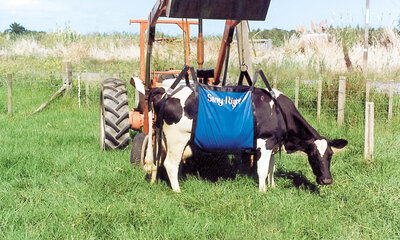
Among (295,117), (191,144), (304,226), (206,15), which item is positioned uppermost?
(206,15)

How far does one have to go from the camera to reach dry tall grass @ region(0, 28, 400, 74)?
13647 millimetres

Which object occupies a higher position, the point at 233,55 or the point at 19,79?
the point at 233,55

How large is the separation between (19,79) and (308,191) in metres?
13.6

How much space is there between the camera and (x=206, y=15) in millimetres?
4582

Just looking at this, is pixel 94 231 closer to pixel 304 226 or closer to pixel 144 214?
pixel 144 214

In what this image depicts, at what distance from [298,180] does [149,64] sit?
2.51 meters

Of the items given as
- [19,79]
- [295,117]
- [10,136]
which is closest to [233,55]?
[19,79]

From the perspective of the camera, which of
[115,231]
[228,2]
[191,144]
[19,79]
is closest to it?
[115,231]

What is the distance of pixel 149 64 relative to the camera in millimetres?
5625

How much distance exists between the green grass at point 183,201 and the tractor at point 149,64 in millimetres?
303

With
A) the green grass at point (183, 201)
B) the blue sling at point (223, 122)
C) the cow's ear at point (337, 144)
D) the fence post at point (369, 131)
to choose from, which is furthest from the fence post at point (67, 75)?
the cow's ear at point (337, 144)

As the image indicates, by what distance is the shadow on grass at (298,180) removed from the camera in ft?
16.7

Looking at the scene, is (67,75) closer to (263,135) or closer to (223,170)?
(223,170)

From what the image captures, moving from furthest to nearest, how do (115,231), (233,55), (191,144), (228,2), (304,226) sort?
(233,55), (191,144), (228,2), (304,226), (115,231)
